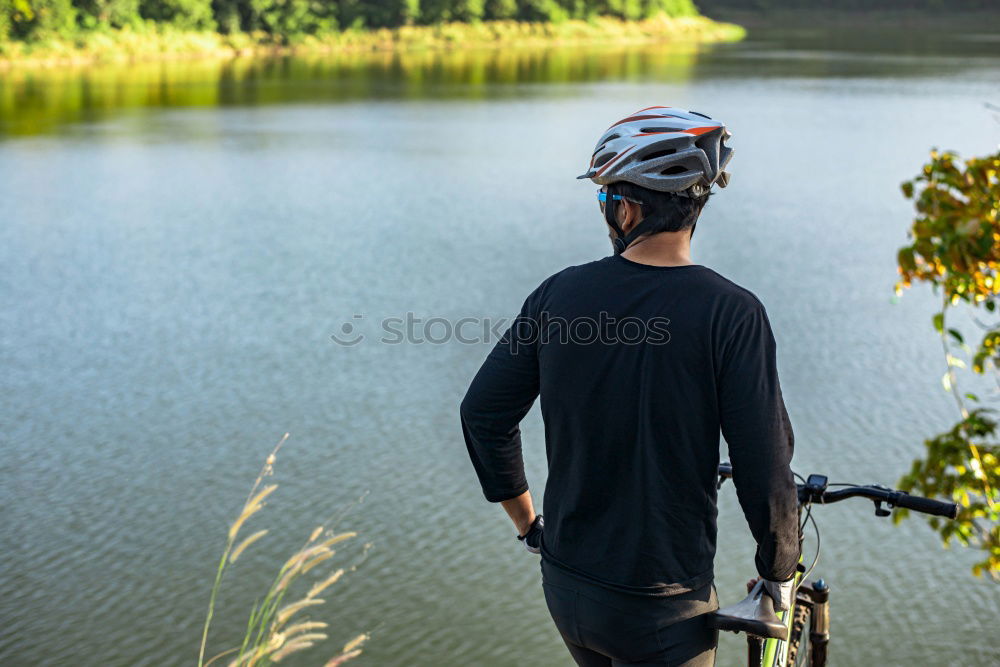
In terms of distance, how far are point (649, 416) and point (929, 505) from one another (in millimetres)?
739

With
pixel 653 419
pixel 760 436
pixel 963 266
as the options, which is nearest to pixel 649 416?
pixel 653 419

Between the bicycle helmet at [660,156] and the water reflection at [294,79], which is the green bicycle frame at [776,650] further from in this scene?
the water reflection at [294,79]

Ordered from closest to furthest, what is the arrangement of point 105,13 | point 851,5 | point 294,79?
point 294,79, point 105,13, point 851,5

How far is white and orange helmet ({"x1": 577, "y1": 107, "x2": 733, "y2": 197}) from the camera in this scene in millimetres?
2014

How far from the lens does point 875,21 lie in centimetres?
7144

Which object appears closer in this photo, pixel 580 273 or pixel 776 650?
pixel 580 273

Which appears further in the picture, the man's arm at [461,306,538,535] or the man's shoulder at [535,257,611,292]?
the man's arm at [461,306,538,535]

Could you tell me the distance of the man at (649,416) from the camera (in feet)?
6.11

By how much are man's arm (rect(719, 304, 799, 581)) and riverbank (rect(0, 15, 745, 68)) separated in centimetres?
3620

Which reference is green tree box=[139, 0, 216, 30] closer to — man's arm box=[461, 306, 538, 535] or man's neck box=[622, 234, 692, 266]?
man's arm box=[461, 306, 538, 535]

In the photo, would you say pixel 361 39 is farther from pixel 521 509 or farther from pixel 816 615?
pixel 521 509

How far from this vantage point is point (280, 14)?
47.0m

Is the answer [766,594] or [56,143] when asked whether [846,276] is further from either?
[56,143]

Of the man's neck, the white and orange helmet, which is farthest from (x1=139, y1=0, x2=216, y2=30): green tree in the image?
the man's neck
